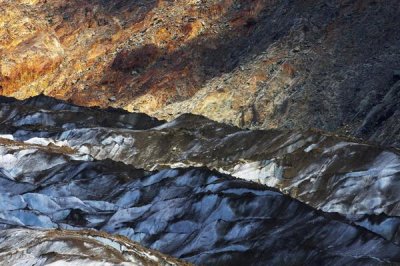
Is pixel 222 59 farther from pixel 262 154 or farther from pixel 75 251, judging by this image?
pixel 75 251

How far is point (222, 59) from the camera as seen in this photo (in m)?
75.3

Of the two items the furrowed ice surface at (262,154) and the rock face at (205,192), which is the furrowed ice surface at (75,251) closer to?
the rock face at (205,192)

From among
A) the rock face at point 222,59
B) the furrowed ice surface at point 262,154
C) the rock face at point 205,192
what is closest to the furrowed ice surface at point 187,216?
the rock face at point 205,192

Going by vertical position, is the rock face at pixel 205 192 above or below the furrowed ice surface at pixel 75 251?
below

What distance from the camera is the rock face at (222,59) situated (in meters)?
62.1

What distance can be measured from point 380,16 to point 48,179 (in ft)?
105

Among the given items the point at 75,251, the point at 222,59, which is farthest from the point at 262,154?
the point at 222,59

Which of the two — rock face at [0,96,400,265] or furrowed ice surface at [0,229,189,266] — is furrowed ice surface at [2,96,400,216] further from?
furrowed ice surface at [0,229,189,266]

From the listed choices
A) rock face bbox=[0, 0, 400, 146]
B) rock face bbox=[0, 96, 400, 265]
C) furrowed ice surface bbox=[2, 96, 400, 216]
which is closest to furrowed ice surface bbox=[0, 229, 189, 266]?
rock face bbox=[0, 96, 400, 265]

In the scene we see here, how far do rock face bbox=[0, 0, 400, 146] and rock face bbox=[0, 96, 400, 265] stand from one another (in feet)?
25.0

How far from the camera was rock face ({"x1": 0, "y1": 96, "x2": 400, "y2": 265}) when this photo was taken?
33.7 meters

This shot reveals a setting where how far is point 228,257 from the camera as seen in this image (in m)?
34.8

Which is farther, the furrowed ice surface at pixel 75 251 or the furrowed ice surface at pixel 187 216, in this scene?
the furrowed ice surface at pixel 187 216

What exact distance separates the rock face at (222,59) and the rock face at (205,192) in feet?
25.0
